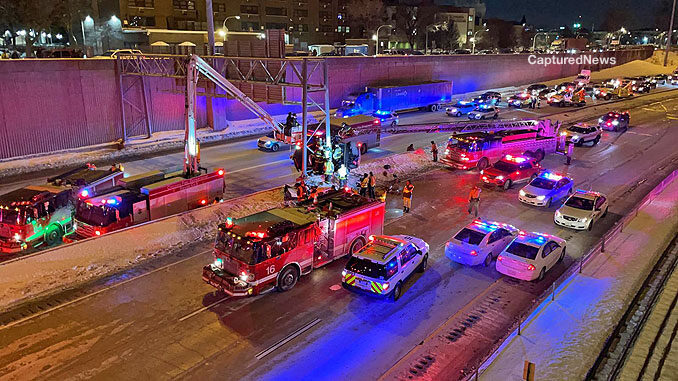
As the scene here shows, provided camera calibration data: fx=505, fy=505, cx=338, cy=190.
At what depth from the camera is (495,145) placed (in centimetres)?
3180

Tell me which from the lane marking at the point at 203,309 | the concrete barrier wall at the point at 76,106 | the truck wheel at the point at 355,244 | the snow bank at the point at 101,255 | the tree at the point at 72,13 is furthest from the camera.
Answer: the tree at the point at 72,13

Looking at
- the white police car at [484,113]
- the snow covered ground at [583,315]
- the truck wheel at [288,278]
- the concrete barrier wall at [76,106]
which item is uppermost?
the concrete barrier wall at [76,106]

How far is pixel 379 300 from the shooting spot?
15727 millimetres

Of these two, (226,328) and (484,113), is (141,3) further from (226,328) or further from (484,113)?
(226,328)

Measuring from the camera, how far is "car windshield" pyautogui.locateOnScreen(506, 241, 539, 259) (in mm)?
16683

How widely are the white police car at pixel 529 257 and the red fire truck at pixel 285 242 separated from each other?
16.0 feet

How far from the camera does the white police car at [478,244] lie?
17.7 metres

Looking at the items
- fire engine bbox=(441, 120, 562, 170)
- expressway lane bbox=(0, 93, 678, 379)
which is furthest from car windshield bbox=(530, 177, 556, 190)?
fire engine bbox=(441, 120, 562, 170)

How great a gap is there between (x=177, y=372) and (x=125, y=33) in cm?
7572

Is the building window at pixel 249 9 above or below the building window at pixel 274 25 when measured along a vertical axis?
above

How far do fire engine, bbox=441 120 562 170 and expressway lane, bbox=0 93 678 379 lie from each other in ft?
38.4

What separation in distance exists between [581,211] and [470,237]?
6.84 meters

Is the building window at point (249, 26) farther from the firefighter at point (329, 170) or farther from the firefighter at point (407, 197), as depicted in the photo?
the firefighter at point (407, 197)

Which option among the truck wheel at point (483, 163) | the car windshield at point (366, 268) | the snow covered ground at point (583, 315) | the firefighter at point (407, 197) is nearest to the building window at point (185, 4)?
the truck wheel at point (483, 163)
